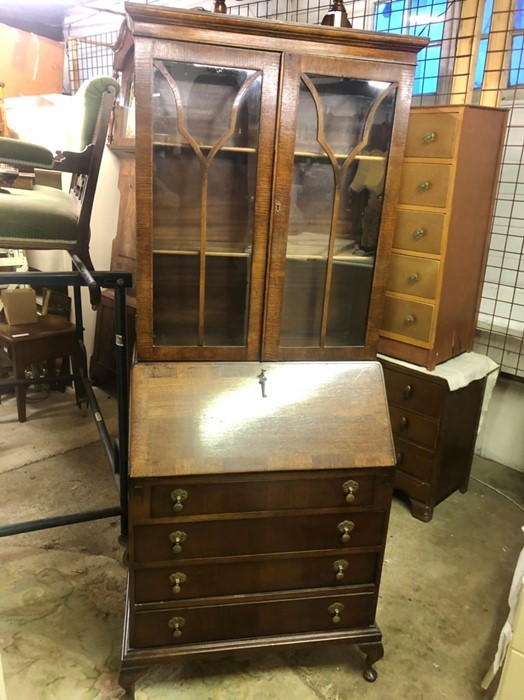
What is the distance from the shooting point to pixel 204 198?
1378mm

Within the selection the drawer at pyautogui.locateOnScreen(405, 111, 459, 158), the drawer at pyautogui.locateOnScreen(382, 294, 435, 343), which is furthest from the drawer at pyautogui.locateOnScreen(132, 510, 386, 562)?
the drawer at pyautogui.locateOnScreen(405, 111, 459, 158)

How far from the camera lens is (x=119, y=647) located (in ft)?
5.15

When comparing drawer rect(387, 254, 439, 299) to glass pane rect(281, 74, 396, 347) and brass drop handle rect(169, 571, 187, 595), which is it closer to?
glass pane rect(281, 74, 396, 347)

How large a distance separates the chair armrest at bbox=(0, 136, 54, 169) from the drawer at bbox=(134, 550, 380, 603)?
44.6 inches

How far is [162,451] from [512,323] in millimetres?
1763

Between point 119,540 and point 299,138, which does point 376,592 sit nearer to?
point 119,540

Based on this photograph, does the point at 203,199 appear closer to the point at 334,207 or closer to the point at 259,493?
the point at 334,207

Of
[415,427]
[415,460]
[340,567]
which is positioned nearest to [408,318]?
[415,427]

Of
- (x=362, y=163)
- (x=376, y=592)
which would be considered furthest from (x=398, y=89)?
(x=376, y=592)

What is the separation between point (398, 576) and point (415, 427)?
22.4 inches

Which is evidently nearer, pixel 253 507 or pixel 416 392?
pixel 253 507

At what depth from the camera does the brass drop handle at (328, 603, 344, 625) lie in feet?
4.83

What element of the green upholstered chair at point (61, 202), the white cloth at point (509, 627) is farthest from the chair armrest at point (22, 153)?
the white cloth at point (509, 627)

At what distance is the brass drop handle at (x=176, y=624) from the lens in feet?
4.55
